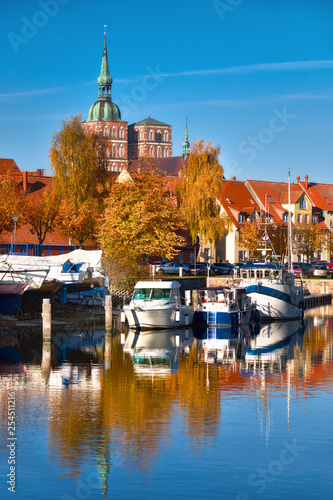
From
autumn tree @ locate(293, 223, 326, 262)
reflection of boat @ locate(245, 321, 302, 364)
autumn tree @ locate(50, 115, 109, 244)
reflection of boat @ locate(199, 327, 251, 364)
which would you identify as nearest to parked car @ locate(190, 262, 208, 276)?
autumn tree @ locate(50, 115, 109, 244)

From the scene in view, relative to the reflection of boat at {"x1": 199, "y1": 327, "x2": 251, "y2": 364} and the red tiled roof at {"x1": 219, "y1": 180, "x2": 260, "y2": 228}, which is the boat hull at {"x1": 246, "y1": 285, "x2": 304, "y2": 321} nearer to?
the reflection of boat at {"x1": 199, "y1": 327, "x2": 251, "y2": 364}

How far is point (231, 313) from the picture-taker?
49.4 m

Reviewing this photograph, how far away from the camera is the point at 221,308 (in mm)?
49688

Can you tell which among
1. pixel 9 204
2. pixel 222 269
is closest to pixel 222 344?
pixel 9 204

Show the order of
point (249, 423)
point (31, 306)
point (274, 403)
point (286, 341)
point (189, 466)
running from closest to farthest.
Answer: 1. point (189, 466)
2. point (249, 423)
3. point (274, 403)
4. point (286, 341)
5. point (31, 306)

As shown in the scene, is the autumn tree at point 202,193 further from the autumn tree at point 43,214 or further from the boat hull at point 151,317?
the boat hull at point 151,317

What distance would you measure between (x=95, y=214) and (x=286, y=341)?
3879 cm

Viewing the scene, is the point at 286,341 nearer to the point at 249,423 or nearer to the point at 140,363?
the point at 140,363

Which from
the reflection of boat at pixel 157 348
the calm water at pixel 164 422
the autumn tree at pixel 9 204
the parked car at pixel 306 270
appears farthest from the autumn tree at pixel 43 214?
the calm water at pixel 164 422

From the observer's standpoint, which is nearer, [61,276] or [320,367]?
[320,367]

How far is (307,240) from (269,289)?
52.9 meters

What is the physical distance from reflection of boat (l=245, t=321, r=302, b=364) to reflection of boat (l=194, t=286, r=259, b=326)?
1841 mm

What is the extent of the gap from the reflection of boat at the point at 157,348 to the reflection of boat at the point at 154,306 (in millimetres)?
644

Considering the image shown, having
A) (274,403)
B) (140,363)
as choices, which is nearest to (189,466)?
(274,403)
